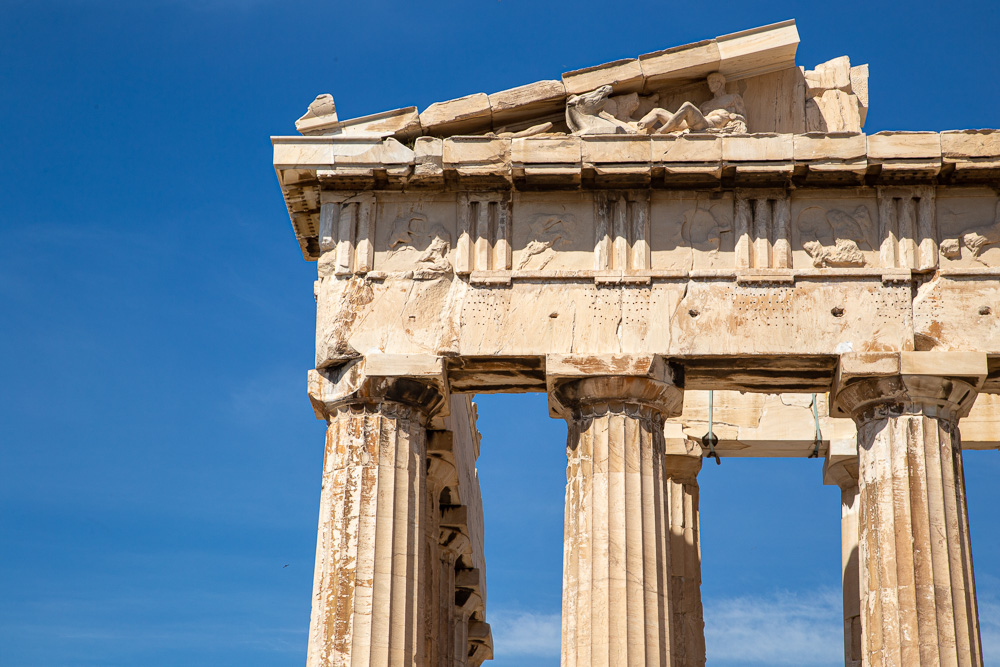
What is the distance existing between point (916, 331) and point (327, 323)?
8636 mm

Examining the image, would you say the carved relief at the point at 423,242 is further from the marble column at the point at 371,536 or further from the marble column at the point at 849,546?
the marble column at the point at 849,546

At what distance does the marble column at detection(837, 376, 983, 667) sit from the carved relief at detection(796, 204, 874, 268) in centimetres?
190

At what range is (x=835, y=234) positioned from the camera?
80.2 feet

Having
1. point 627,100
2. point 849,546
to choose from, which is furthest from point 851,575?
point 627,100

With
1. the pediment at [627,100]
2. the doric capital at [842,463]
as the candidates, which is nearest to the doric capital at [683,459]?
the doric capital at [842,463]

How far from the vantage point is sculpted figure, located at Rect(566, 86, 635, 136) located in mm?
24844

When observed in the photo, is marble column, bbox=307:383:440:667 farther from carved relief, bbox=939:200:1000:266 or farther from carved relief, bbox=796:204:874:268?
carved relief, bbox=939:200:1000:266

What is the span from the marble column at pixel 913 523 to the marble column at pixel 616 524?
2.83 metres

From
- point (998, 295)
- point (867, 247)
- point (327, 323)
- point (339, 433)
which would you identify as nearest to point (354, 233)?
point (327, 323)

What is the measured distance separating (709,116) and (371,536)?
8265mm

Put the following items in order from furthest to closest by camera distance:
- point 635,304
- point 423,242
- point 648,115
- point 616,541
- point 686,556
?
point 686,556
point 648,115
point 423,242
point 635,304
point 616,541

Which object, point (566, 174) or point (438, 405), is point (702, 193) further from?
point (438, 405)

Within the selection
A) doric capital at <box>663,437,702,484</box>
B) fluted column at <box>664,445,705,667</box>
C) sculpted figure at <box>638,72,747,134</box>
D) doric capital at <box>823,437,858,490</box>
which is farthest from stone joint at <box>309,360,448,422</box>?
doric capital at <box>823,437,858,490</box>

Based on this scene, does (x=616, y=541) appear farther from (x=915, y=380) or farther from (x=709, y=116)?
(x=709, y=116)
